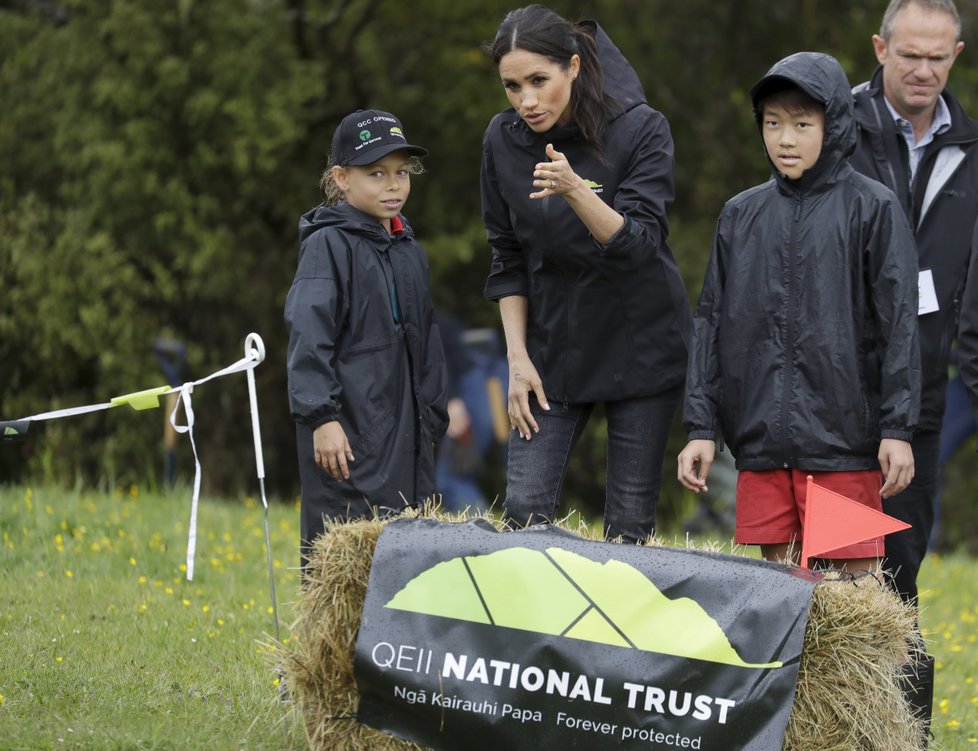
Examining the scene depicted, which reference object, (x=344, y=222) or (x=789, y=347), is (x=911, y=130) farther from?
(x=344, y=222)

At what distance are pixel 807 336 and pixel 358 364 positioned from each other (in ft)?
4.28

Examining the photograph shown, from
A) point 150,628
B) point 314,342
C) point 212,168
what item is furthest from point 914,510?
point 212,168

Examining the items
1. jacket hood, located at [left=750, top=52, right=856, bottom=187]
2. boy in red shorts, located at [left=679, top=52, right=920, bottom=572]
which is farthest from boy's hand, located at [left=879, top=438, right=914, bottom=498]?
jacket hood, located at [left=750, top=52, right=856, bottom=187]

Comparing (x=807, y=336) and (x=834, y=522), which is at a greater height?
(x=807, y=336)

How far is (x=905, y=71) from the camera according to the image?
15.1ft

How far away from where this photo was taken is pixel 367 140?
441 cm

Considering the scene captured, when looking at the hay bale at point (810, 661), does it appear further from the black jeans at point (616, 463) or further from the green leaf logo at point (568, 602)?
the black jeans at point (616, 463)

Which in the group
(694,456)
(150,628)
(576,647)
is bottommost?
(150,628)

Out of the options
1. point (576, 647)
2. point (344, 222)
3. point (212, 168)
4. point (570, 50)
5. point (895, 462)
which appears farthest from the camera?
point (212, 168)

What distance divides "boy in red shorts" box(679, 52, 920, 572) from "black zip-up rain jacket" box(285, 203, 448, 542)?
85 centimetres

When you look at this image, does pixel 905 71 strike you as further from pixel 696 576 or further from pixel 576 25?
pixel 696 576

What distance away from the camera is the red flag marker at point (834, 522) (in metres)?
3.74

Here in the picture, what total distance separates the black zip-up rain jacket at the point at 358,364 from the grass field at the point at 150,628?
1.77 ft

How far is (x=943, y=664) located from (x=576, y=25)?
11.3ft
